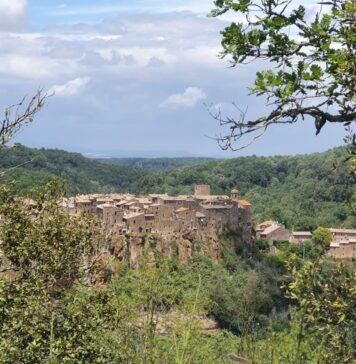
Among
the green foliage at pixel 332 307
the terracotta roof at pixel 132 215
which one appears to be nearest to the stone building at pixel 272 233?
the terracotta roof at pixel 132 215

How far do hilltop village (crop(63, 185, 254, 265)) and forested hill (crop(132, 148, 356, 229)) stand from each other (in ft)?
38.0

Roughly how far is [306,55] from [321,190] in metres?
53.8

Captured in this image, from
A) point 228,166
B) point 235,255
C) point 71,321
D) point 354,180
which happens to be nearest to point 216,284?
point 235,255

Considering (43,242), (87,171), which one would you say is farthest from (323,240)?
(87,171)

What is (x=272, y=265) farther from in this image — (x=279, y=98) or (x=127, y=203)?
(x=279, y=98)

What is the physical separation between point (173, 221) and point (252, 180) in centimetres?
4178

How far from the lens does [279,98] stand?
3271mm

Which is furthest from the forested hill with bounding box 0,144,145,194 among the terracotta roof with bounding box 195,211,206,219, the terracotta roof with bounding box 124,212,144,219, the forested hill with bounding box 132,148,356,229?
the terracotta roof with bounding box 124,212,144,219

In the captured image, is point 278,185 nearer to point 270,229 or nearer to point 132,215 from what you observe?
point 270,229

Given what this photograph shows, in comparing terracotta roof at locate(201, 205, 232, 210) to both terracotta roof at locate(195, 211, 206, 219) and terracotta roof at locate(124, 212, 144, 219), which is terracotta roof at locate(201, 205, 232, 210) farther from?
terracotta roof at locate(124, 212, 144, 219)

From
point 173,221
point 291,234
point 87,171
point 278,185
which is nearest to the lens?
point 173,221

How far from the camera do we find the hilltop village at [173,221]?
3178cm

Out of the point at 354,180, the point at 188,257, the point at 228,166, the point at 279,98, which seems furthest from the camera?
the point at 228,166

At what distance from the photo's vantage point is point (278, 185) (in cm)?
7156
